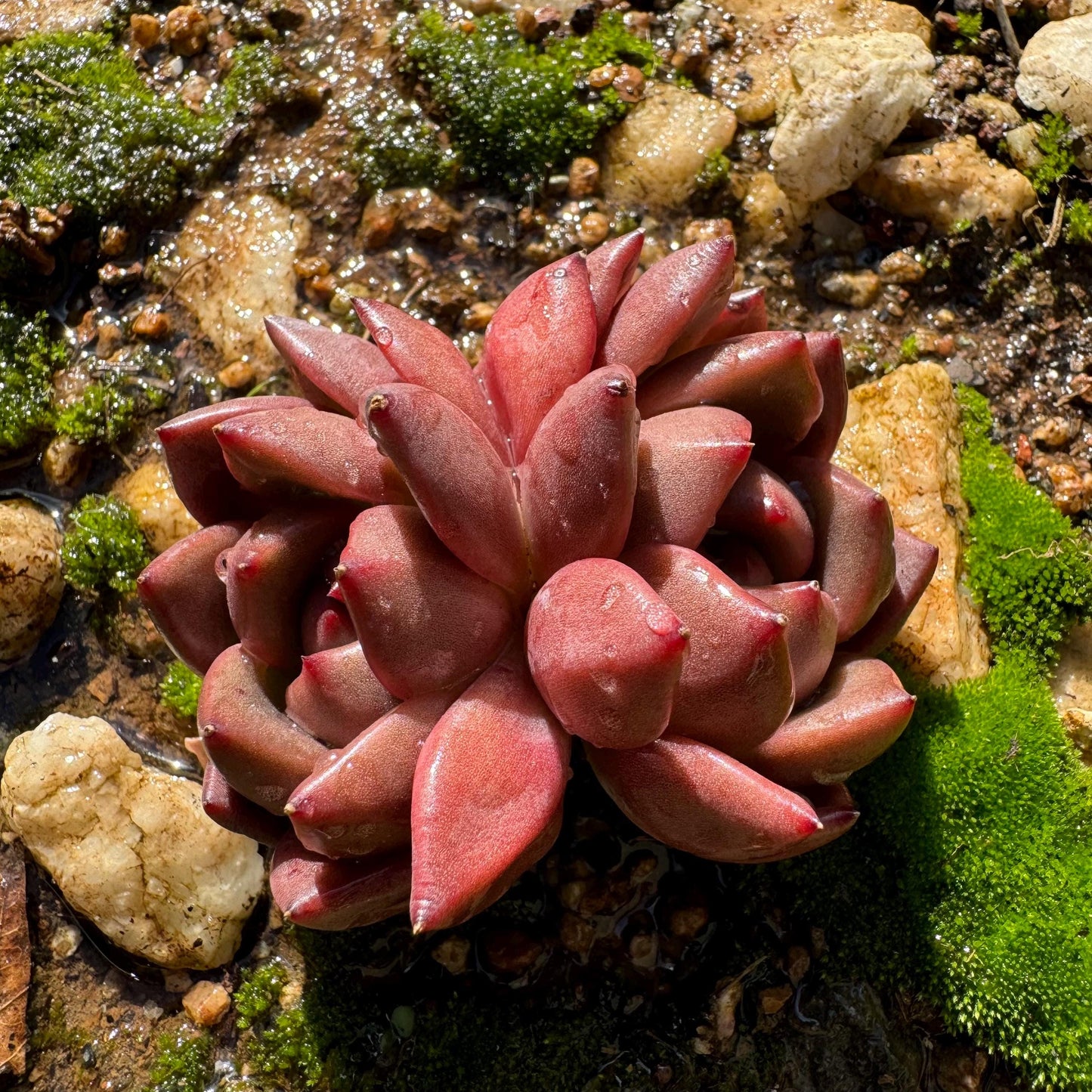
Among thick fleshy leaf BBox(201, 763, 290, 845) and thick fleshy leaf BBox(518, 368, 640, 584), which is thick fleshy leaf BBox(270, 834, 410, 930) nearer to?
thick fleshy leaf BBox(201, 763, 290, 845)

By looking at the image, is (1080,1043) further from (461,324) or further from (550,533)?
(461,324)

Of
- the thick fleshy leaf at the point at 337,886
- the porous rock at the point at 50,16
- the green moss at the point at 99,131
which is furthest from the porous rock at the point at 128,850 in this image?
the porous rock at the point at 50,16

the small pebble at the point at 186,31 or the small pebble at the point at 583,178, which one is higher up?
the small pebble at the point at 186,31

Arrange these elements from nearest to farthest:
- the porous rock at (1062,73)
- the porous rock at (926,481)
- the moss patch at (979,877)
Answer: the moss patch at (979,877), the porous rock at (926,481), the porous rock at (1062,73)

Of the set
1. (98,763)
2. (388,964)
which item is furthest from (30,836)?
Answer: (388,964)

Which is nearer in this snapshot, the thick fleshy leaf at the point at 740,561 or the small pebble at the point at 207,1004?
the thick fleshy leaf at the point at 740,561

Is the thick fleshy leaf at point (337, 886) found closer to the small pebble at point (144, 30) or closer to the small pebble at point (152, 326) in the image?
the small pebble at point (152, 326)

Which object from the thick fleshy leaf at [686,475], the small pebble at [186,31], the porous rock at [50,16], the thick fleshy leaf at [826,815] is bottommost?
the thick fleshy leaf at [826,815]
